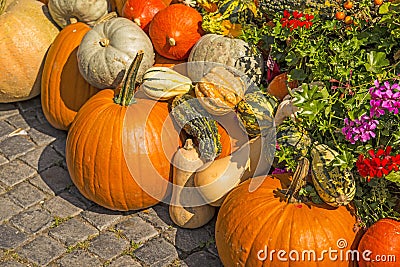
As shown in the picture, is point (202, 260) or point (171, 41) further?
point (171, 41)

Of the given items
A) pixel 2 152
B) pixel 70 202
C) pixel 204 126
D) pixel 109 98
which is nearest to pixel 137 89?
pixel 109 98

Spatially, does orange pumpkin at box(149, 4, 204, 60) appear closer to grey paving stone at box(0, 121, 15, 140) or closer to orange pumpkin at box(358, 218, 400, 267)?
grey paving stone at box(0, 121, 15, 140)

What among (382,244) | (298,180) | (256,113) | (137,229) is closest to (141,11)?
(256,113)

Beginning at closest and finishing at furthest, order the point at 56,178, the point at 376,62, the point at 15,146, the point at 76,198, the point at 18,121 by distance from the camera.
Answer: the point at 376,62 → the point at 76,198 → the point at 56,178 → the point at 15,146 → the point at 18,121

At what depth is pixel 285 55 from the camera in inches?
168

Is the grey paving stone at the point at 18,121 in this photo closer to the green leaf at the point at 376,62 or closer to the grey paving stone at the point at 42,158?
the grey paving stone at the point at 42,158

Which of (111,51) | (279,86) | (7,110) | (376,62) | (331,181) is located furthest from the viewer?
(7,110)

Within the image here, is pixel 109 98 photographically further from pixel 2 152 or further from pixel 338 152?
pixel 338 152

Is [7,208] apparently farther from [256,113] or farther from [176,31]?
[256,113]

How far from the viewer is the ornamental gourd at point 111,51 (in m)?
4.38

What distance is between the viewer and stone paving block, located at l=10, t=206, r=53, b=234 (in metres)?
4.22

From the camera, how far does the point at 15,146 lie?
4.89 metres

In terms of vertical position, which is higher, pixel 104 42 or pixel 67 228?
pixel 104 42

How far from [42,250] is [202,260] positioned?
93 centimetres
